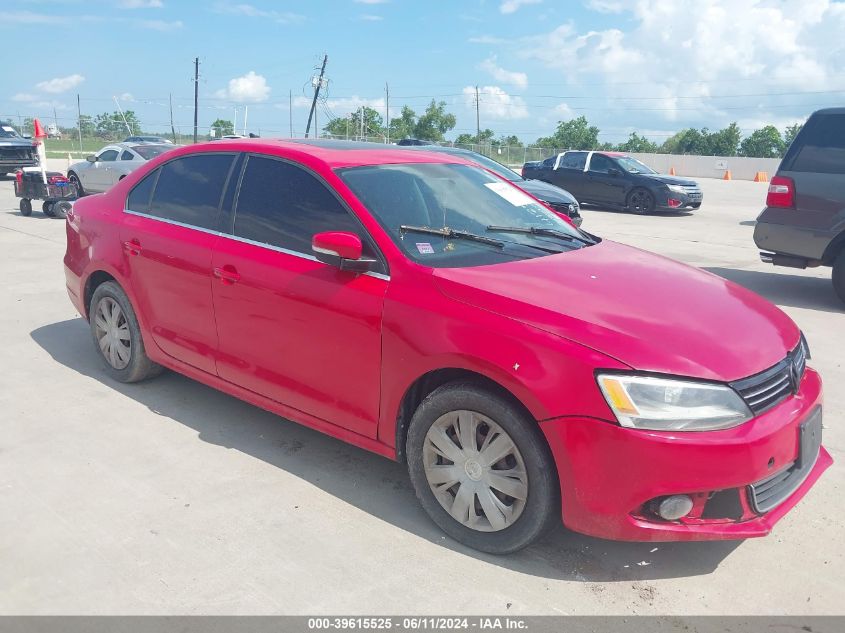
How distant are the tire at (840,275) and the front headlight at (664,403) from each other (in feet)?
19.7

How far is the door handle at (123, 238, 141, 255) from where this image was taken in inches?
188

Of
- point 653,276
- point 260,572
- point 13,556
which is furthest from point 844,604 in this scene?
point 13,556

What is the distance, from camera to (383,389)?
11.4 feet

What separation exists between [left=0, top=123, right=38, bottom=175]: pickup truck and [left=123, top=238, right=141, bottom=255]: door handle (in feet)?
73.7

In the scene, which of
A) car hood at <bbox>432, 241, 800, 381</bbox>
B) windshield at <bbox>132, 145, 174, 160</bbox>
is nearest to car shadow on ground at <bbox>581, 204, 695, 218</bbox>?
windshield at <bbox>132, 145, 174, 160</bbox>

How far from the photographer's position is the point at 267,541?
3346mm

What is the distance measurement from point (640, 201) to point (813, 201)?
1034 centimetres

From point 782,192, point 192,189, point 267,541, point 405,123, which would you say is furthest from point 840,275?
point 405,123

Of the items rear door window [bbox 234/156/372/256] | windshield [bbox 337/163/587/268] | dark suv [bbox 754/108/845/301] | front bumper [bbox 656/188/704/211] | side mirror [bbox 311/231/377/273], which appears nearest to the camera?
side mirror [bbox 311/231/377/273]

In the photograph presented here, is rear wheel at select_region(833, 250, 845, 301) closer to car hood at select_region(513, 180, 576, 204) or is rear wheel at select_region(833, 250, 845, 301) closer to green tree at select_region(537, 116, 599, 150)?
car hood at select_region(513, 180, 576, 204)

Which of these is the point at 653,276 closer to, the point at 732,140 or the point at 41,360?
the point at 41,360

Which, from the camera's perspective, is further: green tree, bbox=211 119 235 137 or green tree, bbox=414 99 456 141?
green tree, bbox=414 99 456 141

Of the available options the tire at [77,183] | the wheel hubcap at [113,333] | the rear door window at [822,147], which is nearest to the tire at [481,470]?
the wheel hubcap at [113,333]

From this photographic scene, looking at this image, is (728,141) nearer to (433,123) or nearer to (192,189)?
(433,123)
